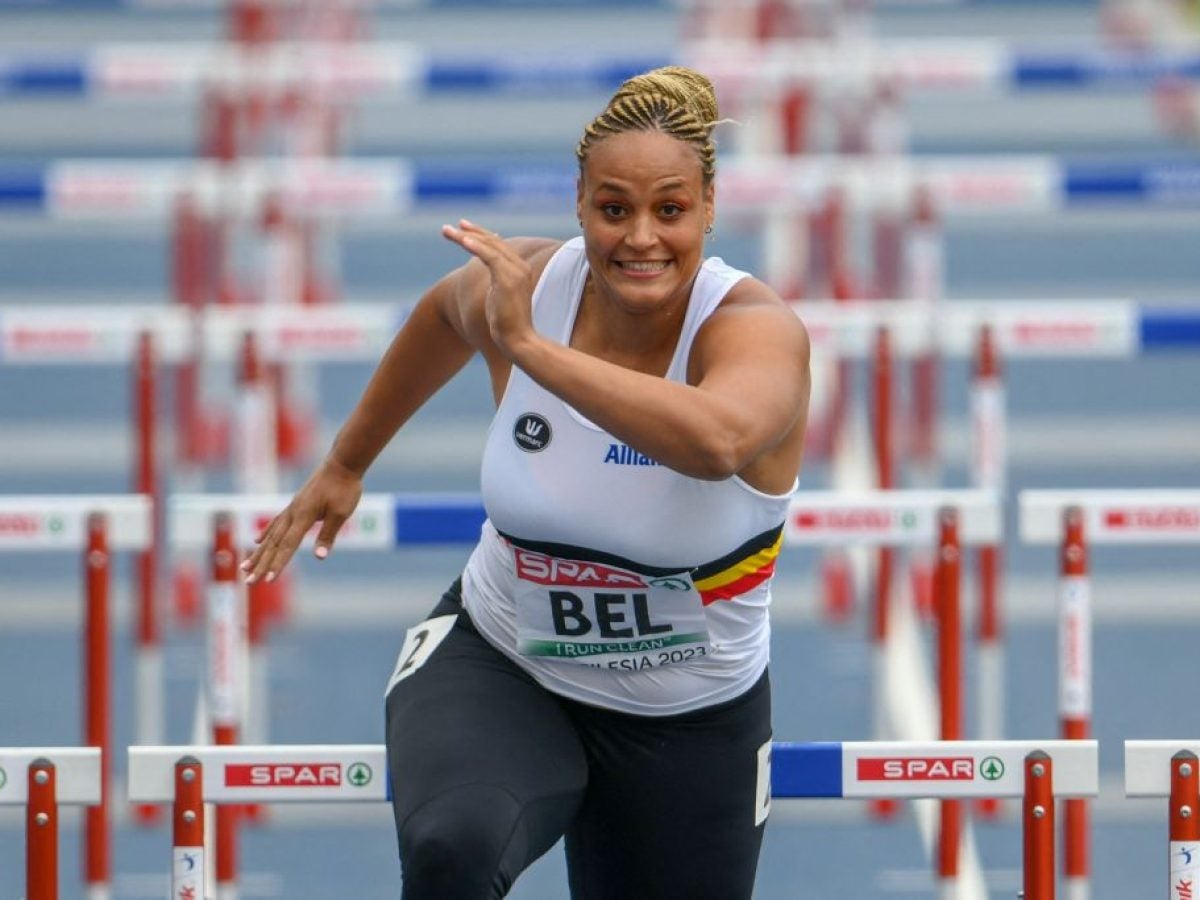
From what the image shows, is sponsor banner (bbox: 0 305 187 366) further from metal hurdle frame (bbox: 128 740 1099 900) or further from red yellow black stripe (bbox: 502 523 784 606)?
red yellow black stripe (bbox: 502 523 784 606)

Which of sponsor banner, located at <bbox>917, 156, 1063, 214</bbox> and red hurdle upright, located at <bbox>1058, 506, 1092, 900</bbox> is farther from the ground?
sponsor banner, located at <bbox>917, 156, 1063, 214</bbox>

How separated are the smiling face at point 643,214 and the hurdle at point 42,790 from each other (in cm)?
96

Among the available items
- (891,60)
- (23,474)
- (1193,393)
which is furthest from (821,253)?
(23,474)

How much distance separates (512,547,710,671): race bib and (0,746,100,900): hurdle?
628mm

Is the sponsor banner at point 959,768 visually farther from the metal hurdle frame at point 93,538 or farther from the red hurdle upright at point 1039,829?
the metal hurdle frame at point 93,538

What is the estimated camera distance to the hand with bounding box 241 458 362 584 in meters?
3.62

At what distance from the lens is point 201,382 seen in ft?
27.9

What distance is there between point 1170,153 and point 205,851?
37.1ft

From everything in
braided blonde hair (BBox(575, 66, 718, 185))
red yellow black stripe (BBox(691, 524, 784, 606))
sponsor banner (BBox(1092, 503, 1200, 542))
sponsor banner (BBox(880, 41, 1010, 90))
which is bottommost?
sponsor banner (BBox(1092, 503, 1200, 542))

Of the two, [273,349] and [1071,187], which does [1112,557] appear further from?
[273,349]

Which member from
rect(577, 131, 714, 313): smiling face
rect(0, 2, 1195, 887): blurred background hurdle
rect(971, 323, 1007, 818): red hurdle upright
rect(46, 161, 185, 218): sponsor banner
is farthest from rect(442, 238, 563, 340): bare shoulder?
rect(46, 161, 185, 218): sponsor banner

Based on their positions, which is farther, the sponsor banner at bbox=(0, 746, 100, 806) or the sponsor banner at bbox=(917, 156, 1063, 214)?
the sponsor banner at bbox=(917, 156, 1063, 214)

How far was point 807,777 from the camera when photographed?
3566mm

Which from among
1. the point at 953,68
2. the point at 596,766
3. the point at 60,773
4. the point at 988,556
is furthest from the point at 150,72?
the point at 596,766
